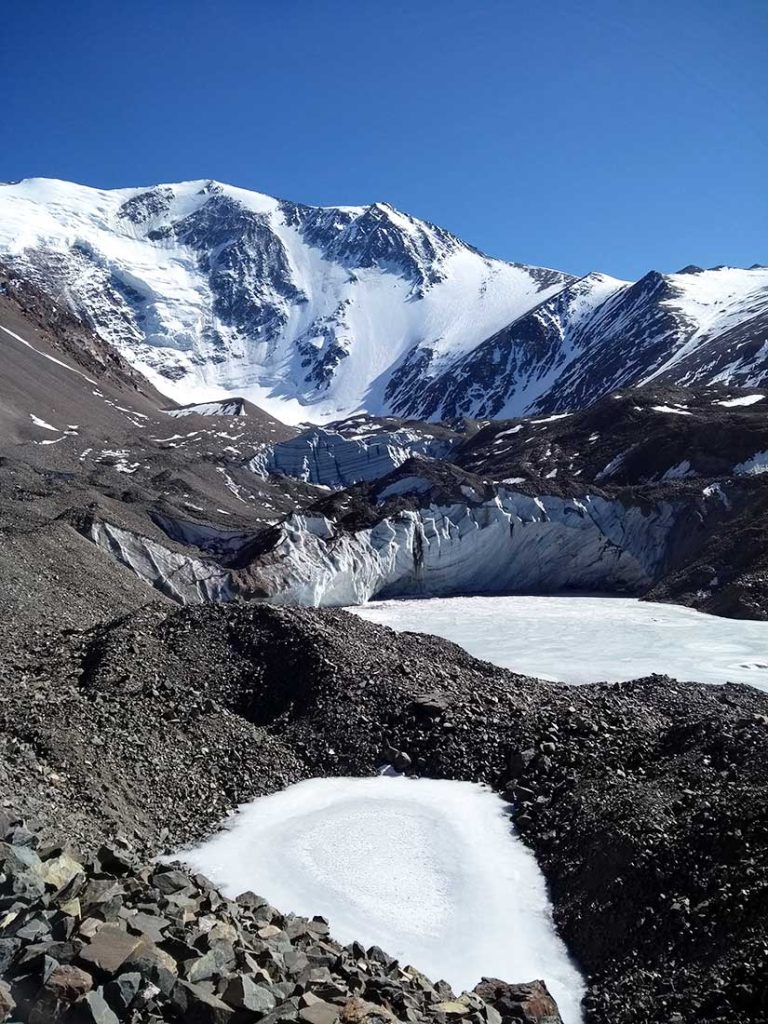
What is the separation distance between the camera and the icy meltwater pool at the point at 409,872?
350 inches

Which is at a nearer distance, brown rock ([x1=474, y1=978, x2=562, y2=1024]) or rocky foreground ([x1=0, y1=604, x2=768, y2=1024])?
brown rock ([x1=474, y1=978, x2=562, y2=1024])

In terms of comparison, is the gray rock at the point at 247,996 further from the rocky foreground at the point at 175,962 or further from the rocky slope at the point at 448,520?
the rocky slope at the point at 448,520

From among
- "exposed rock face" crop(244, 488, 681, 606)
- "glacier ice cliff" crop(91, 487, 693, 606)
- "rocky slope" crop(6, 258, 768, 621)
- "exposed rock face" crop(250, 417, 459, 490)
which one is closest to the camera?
"rocky slope" crop(6, 258, 768, 621)

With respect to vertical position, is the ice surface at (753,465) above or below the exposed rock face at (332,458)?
above

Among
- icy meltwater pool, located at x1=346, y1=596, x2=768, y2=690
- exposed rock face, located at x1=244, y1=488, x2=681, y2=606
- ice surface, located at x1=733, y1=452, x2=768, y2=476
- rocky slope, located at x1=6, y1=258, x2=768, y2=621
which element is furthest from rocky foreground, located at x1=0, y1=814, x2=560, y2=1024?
ice surface, located at x1=733, y1=452, x2=768, y2=476

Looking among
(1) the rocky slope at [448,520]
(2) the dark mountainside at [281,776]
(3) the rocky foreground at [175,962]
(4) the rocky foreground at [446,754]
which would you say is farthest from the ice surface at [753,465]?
(3) the rocky foreground at [175,962]

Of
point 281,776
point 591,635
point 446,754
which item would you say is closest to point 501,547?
point 591,635

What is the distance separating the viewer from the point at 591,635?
27297mm

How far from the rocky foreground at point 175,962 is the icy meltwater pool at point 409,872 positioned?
845mm

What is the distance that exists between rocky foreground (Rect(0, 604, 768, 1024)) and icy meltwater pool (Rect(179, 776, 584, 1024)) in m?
0.34

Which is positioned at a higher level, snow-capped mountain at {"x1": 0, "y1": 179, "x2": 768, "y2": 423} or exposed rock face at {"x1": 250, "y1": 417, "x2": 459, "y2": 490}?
snow-capped mountain at {"x1": 0, "y1": 179, "x2": 768, "y2": 423}

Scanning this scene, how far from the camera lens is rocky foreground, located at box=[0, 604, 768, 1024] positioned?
336 inches

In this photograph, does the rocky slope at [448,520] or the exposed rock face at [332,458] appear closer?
the rocky slope at [448,520]

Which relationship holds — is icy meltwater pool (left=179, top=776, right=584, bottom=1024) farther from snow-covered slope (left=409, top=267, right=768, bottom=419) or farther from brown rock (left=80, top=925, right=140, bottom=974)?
snow-covered slope (left=409, top=267, right=768, bottom=419)
